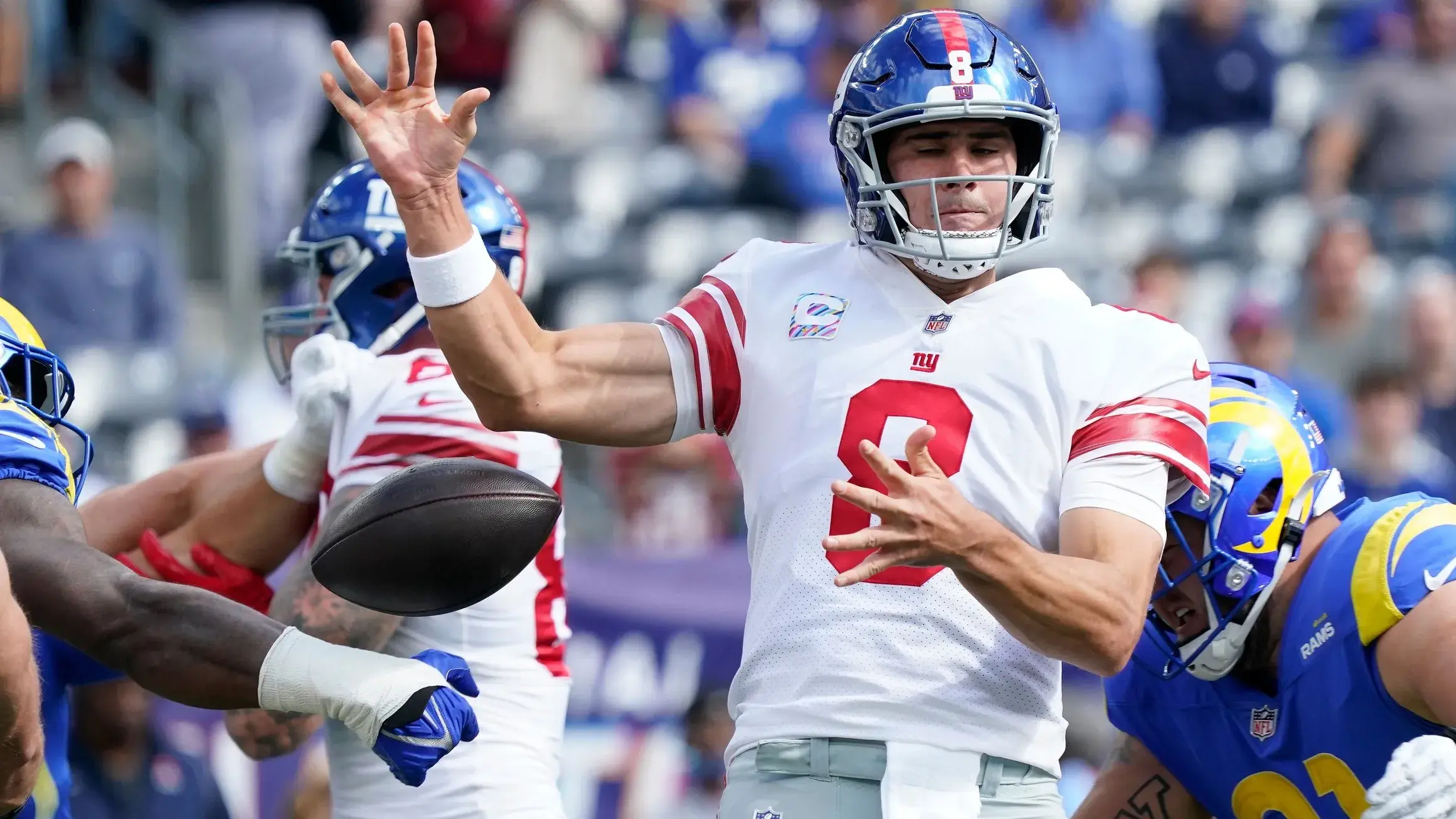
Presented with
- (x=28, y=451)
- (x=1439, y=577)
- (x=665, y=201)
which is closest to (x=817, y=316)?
(x=1439, y=577)

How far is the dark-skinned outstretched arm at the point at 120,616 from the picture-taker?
10.5 ft

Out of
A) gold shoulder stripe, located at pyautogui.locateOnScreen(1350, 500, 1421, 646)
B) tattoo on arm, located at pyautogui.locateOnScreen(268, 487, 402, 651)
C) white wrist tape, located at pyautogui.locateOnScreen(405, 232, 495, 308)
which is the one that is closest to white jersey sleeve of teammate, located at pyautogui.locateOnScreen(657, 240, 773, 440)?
white wrist tape, located at pyautogui.locateOnScreen(405, 232, 495, 308)

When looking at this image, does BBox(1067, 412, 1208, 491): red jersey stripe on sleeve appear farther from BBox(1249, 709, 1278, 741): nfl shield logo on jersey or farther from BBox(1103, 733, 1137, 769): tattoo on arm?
BBox(1103, 733, 1137, 769): tattoo on arm

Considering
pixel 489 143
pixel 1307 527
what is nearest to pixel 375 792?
pixel 1307 527

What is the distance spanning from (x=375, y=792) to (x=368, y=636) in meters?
0.31

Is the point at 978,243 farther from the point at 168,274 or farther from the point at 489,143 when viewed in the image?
the point at 489,143

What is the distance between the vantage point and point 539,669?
389 centimetres

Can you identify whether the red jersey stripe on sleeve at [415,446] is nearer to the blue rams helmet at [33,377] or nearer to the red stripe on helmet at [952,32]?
the blue rams helmet at [33,377]

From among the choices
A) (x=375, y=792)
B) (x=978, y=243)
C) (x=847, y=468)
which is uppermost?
(x=978, y=243)

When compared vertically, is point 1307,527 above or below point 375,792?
above

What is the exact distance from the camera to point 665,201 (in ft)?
31.4

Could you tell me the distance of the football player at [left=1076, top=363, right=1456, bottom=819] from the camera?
3.51 meters

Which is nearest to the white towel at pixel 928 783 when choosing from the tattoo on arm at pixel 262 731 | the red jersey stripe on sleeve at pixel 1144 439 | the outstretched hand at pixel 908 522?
the outstretched hand at pixel 908 522

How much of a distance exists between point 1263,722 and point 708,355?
133 cm
